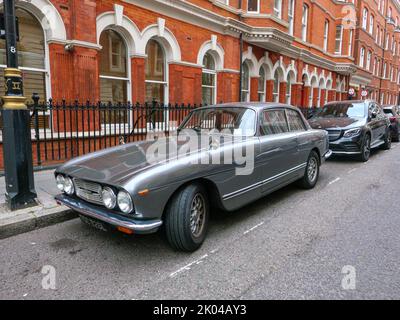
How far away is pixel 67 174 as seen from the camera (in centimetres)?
347

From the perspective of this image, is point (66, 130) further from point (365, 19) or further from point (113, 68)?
point (365, 19)

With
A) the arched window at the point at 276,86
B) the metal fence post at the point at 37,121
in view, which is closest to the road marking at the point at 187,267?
the metal fence post at the point at 37,121

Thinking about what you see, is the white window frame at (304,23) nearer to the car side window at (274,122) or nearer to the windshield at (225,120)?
the car side window at (274,122)

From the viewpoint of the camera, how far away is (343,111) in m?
9.29

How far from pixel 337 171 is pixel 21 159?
22.0ft

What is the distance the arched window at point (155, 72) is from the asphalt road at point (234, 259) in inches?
253

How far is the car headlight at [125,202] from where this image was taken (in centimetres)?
285

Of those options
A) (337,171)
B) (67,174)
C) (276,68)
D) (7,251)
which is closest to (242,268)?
(67,174)

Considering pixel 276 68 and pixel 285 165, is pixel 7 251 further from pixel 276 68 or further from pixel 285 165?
pixel 276 68

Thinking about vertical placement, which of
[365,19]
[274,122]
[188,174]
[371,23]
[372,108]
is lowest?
[188,174]

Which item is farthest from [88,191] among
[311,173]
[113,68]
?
[113,68]

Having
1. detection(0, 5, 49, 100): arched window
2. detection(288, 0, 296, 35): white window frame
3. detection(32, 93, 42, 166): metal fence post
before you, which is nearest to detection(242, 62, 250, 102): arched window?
detection(288, 0, 296, 35): white window frame

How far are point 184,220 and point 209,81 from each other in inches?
388

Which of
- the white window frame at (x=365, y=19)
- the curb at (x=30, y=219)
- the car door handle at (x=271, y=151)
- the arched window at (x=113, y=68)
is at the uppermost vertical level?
the white window frame at (x=365, y=19)
